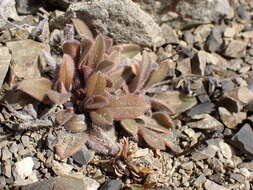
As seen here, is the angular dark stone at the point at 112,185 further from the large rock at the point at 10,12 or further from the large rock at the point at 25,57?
the large rock at the point at 10,12

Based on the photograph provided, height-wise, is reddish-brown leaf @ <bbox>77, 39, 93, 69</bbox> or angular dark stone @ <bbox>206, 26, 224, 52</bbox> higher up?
reddish-brown leaf @ <bbox>77, 39, 93, 69</bbox>

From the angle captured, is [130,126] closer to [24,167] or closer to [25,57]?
[24,167]

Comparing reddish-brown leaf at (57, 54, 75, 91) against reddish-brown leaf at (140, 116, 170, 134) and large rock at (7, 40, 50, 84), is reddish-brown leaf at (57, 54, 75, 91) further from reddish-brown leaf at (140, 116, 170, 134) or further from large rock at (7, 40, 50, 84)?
reddish-brown leaf at (140, 116, 170, 134)

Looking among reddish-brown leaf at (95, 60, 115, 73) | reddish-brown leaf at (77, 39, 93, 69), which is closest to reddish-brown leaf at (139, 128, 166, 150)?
reddish-brown leaf at (95, 60, 115, 73)

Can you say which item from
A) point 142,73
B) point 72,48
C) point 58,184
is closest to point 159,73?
point 142,73

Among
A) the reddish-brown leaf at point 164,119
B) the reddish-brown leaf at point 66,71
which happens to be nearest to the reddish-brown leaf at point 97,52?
the reddish-brown leaf at point 66,71

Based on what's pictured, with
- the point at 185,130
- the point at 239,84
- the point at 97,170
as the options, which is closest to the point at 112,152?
the point at 97,170
